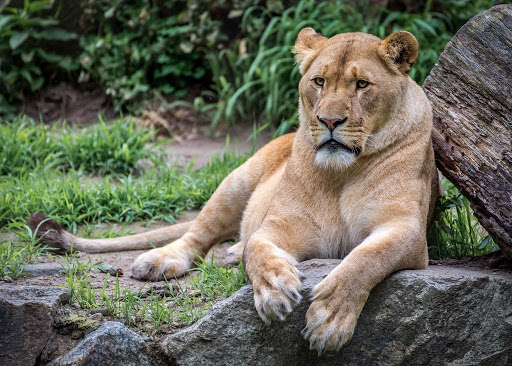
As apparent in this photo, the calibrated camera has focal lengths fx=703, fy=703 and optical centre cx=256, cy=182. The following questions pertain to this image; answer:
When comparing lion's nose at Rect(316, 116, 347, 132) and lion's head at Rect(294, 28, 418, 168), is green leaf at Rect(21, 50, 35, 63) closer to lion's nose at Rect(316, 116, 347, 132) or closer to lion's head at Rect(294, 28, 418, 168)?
lion's head at Rect(294, 28, 418, 168)

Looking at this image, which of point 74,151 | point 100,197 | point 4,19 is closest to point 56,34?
point 4,19

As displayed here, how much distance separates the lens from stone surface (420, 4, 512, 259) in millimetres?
3336

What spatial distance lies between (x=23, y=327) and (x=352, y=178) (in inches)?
67.7

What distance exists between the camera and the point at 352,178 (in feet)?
11.6

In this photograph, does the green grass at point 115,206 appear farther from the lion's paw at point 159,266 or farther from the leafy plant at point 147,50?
the leafy plant at point 147,50

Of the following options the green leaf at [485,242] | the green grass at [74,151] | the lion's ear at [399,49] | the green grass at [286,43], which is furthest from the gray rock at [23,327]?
the green grass at [286,43]

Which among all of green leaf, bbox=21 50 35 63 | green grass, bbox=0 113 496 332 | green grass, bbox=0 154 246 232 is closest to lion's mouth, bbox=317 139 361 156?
green grass, bbox=0 113 496 332

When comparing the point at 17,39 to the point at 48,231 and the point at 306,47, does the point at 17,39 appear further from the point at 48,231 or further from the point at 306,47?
the point at 306,47

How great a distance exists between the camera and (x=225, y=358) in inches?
122

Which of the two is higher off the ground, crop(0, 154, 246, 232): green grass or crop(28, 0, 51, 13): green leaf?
crop(28, 0, 51, 13): green leaf

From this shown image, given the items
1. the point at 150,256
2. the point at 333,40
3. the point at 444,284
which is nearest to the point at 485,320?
the point at 444,284

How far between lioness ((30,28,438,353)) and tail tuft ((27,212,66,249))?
1.57 meters

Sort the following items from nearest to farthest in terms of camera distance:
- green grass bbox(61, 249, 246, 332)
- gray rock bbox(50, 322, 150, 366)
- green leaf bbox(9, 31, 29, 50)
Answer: gray rock bbox(50, 322, 150, 366), green grass bbox(61, 249, 246, 332), green leaf bbox(9, 31, 29, 50)

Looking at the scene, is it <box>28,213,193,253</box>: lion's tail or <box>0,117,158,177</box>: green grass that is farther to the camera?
<box>0,117,158,177</box>: green grass
